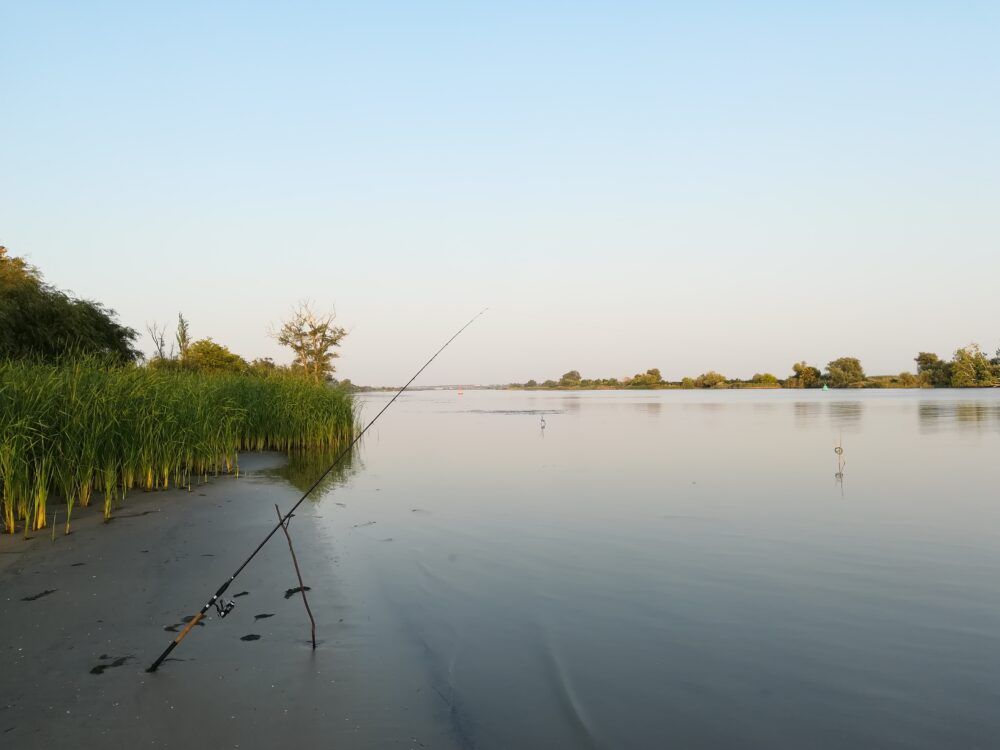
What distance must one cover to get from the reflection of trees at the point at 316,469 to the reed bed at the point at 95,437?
174 cm

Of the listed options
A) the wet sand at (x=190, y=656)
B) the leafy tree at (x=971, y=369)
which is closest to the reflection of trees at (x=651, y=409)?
the wet sand at (x=190, y=656)

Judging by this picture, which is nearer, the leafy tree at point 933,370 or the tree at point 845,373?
the leafy tree at point 933,370

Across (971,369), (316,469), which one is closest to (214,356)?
(316,469)

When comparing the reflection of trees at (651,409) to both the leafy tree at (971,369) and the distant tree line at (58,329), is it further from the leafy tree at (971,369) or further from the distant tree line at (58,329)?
the leafy tree at (971,369)

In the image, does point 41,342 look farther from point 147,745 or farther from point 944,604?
point 944,604

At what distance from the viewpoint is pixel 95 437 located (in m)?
9.66

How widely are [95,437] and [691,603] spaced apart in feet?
29.4

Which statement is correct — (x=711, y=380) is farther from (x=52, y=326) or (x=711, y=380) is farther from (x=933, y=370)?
(x=52, y=326)

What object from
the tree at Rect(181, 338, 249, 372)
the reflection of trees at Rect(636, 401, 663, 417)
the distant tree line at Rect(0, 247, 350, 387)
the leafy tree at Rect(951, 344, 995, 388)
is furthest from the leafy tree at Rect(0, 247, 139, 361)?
the leafy tree at Rect(951, 344, 995, 388)

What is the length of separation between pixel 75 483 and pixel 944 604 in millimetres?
12113

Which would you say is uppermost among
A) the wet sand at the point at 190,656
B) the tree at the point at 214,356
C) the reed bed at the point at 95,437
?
the tree at the point at 214,356

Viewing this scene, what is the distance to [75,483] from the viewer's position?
10047 mm

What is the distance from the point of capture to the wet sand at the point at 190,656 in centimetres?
391

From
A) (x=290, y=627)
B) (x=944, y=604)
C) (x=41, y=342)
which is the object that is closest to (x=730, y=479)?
(x=944, y=604)
